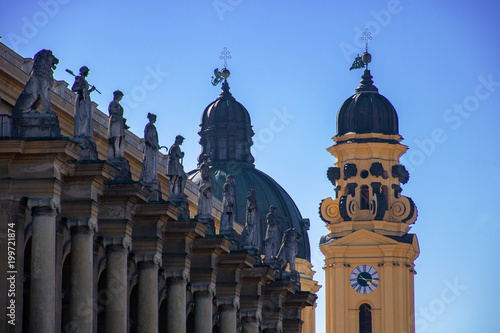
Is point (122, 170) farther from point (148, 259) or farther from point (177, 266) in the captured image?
point (177, 266)

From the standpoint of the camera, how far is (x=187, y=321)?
73.4 meters

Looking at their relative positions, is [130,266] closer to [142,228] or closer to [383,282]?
[142,228]

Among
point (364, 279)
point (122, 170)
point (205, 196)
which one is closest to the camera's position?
point (122, 170)

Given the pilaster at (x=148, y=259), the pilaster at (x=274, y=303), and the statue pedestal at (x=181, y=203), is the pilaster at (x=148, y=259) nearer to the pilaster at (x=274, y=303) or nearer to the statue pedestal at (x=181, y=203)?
the statue pedestal at (x=181, y=203)

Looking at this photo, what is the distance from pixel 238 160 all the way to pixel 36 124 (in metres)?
109

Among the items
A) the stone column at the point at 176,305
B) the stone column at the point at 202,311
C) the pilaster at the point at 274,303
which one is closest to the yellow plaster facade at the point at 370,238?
the pilaster at the point at 274,303

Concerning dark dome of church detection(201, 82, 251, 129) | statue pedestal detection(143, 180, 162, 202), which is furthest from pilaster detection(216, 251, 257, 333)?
dark dome of church detection(201, 82, 251, 129)

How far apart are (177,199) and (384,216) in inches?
3940

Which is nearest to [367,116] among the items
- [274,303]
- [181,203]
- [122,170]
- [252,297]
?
[274,303]

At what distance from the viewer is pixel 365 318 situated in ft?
541

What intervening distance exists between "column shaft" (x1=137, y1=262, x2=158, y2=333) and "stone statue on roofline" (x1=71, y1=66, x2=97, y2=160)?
299 inches

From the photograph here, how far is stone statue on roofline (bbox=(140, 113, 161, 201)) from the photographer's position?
6353cm

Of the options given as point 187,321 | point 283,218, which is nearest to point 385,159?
point 283,218

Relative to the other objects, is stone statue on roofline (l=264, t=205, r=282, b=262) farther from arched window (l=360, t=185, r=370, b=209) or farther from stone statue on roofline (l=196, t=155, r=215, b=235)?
arched window (l=360, t=185, r=370, b=209)
